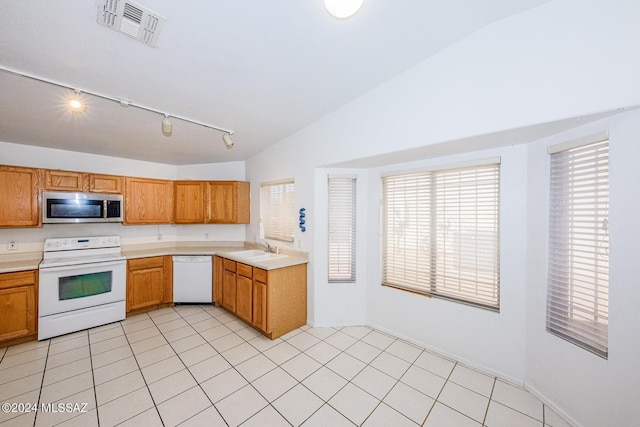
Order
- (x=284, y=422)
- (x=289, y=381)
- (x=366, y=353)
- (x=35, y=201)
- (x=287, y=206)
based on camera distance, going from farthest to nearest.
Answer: (x=287, y=206) < (x=35, y=201) < (x=366, y=353) < (x=289, y=381) < (x=284, y=422)

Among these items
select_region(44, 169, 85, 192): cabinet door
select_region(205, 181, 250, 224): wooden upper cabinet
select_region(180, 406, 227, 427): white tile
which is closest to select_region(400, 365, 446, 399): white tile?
select_region(180, 406, 227, 427): white tile

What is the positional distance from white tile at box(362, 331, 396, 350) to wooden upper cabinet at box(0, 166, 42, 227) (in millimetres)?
4483

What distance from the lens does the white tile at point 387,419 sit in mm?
1672

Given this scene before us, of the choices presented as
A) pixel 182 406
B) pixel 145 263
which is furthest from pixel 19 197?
pixel 182 406

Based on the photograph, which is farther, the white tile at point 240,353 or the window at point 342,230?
the window at point 342,230

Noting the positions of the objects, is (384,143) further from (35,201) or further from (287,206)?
(35,201)

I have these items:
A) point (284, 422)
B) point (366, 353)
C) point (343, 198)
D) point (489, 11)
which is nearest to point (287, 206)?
point (343, 198)

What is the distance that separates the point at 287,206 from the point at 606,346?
327cm

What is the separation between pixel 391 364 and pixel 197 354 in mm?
2054

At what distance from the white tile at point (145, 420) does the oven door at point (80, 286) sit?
2125 millimetres

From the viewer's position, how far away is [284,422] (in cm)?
169

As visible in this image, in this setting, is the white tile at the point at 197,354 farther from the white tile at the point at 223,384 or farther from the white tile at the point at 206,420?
the white tile at the point at 206,420

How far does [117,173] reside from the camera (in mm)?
3938

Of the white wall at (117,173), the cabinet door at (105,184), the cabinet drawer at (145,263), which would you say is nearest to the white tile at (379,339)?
the white wall at (117,173)
